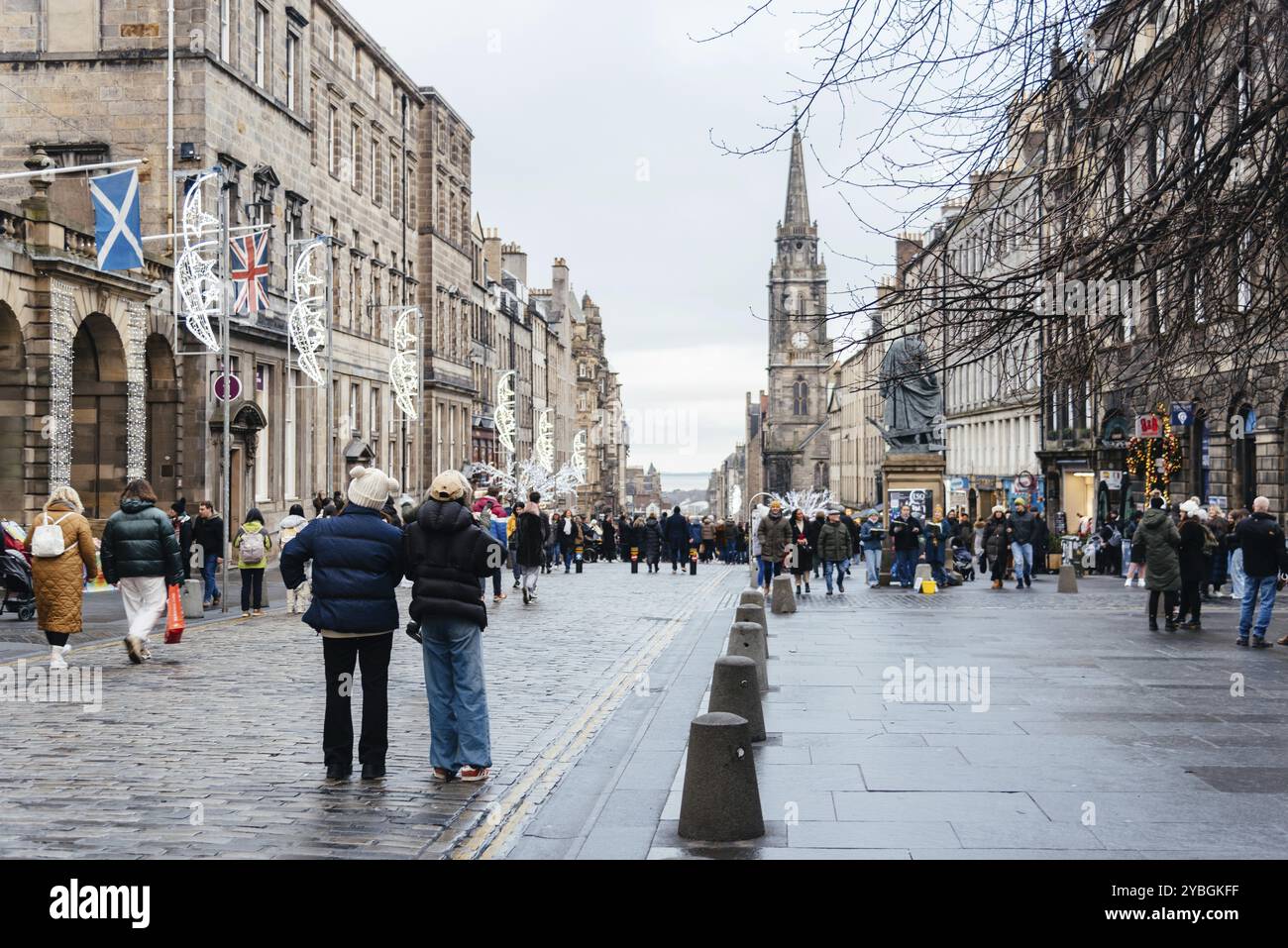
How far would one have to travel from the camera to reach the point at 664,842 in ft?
23.8

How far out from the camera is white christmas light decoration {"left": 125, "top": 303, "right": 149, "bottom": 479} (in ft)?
102

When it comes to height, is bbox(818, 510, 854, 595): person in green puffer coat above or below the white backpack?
below

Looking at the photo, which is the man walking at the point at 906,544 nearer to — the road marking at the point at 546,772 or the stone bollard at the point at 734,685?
the road marking at the point at 546,772

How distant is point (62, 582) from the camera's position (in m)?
13.8

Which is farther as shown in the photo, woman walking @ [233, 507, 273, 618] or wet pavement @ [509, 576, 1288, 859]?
woman walking @ [233, 507, 273, 618]

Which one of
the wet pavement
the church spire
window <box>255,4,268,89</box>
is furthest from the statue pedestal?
the church spire

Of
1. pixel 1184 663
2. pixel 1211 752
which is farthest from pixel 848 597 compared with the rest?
pixel 1211 752

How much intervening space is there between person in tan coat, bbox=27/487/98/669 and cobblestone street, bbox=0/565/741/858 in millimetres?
583

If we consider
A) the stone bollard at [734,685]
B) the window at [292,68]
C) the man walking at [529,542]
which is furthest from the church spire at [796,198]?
the stone bollard at [734,685]

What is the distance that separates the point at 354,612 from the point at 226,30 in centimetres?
3237

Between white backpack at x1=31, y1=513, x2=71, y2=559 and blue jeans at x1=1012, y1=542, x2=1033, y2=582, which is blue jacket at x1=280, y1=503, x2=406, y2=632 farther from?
blue jeans at x1=1012, y1=542, x2=1033, y2=582

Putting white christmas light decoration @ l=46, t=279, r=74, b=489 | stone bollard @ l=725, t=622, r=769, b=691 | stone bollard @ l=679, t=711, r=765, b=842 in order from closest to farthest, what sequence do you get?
stone bollard @ l=679, t=711, r=765, b=842
stone bollard @ l=725, t=622, r=769, b=691
white christmas light decoration @ l=46, t=279, r=74, b=489

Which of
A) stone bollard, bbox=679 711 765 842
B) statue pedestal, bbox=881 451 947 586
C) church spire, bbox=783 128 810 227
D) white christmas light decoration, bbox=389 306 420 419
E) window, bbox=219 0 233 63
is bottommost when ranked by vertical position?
stone bollard, bbox=679 711 765 842
